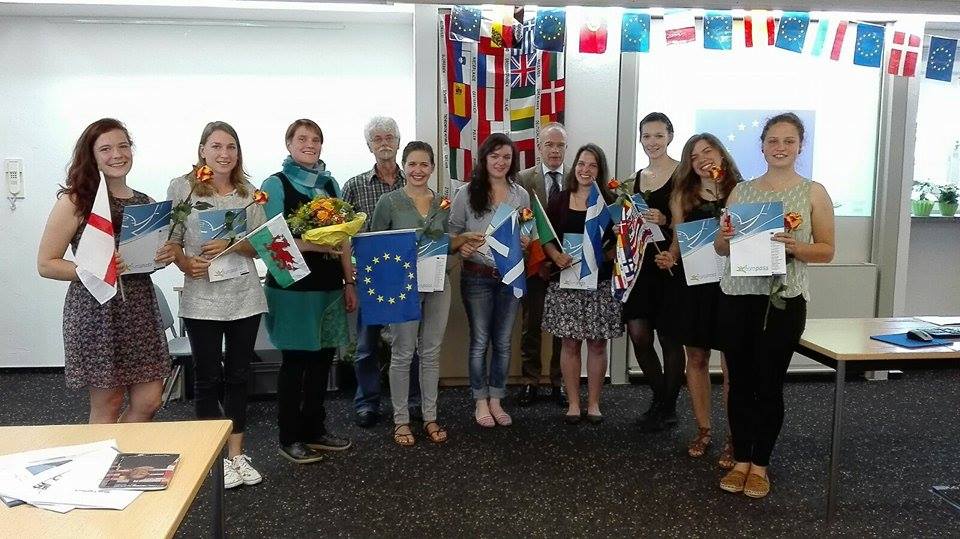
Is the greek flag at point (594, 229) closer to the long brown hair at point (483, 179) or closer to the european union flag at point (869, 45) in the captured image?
the long brown hair at point (483, 179)

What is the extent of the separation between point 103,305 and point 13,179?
313cm

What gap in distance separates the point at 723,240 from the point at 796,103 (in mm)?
2443

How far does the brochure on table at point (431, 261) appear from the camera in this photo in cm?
352

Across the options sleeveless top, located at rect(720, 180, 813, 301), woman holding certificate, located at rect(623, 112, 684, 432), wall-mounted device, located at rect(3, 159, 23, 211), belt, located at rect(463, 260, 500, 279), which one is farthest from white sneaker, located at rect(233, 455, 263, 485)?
wall-mounted device, located at rect(3, 159, 23, 211)

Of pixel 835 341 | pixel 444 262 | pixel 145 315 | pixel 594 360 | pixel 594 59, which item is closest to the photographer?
pixel 145 315

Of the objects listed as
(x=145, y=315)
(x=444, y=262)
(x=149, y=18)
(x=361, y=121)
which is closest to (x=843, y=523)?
(x=444, y=262)

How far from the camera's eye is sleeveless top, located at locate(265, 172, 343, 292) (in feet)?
10.4

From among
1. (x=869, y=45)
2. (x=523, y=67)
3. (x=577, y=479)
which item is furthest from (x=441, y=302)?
(x=869, y=45)

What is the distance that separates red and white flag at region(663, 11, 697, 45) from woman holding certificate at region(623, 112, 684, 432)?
108cm

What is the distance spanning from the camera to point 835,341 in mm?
2982

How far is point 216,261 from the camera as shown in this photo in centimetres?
293

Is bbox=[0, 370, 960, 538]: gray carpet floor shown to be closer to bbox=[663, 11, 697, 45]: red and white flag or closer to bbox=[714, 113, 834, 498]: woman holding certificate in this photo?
bbox=[714, 113, 834, 498]: woman holding certificate

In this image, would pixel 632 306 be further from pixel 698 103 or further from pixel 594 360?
pixel 698 103

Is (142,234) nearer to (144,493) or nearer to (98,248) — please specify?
(98,248)
